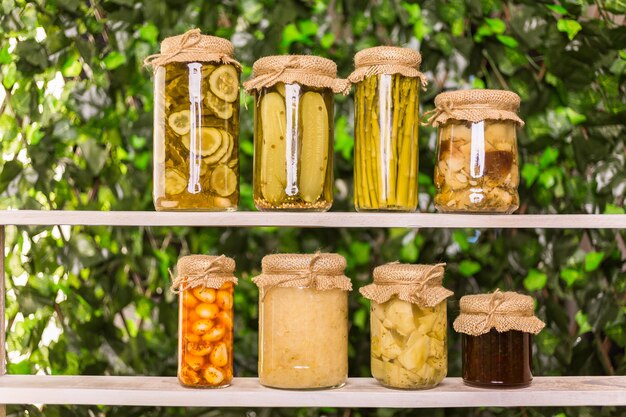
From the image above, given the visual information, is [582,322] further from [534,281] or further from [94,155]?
[94,155]

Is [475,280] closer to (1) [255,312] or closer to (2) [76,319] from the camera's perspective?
(1) [255,312]

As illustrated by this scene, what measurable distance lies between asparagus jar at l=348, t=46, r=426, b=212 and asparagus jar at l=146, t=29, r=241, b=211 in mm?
199

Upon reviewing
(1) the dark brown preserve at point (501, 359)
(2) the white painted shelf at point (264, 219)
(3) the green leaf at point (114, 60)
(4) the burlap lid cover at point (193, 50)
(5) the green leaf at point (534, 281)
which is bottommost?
(1) the dark brown preserve at point (501, 359)

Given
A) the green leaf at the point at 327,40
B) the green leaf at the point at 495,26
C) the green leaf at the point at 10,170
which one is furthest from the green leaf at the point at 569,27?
the green leaf at the point at 10,170

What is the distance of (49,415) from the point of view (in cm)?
129

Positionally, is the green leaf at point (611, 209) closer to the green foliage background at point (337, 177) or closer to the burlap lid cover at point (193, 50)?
the green foliage background at point (337, 177)

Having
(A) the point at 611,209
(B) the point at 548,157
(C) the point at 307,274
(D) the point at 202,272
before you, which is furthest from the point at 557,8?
(D) the point at 202,272

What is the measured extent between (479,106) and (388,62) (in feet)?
0.49

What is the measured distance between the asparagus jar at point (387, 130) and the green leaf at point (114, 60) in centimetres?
48

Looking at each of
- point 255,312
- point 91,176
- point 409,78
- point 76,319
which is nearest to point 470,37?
point 409,78

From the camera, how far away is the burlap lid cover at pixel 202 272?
40.6 inches

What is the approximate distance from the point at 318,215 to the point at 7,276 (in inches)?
25.8

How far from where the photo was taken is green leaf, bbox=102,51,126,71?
1304mm

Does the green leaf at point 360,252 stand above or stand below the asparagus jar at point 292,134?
below
